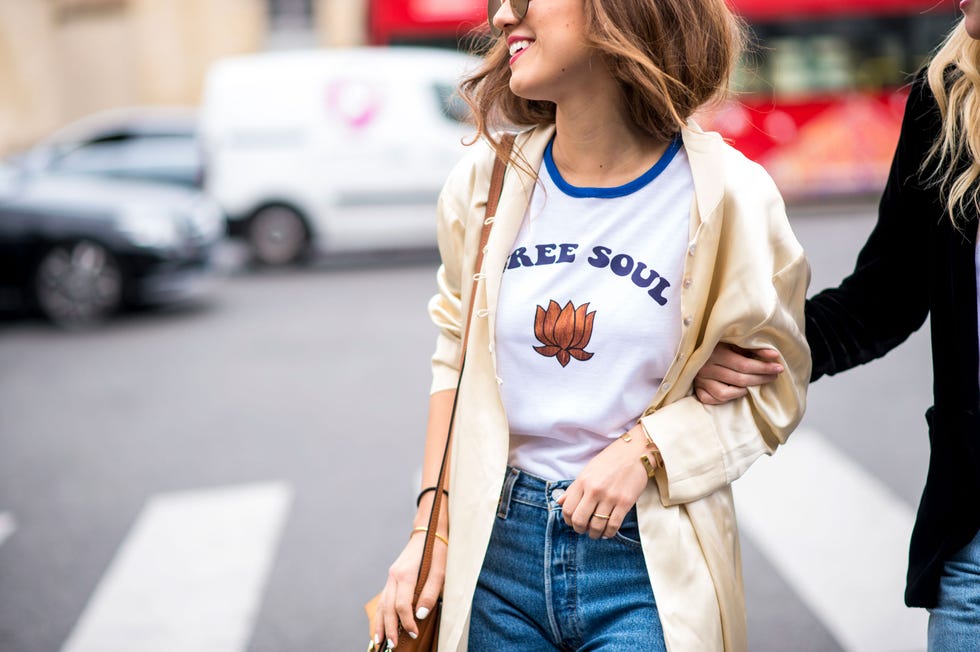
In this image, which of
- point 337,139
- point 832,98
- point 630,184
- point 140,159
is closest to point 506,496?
point 630,184

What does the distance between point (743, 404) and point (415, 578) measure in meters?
0.63

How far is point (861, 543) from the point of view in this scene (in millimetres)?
4242

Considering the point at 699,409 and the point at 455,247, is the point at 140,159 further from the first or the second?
the point at 699,409

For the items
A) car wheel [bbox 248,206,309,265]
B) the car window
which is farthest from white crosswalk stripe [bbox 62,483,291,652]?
the car window

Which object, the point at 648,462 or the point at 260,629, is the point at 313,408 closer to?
the point at 260,629

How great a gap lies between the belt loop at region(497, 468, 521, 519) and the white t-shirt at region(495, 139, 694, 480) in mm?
27

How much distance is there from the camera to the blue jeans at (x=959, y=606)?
1705 millimetres

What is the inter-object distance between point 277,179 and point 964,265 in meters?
11.0

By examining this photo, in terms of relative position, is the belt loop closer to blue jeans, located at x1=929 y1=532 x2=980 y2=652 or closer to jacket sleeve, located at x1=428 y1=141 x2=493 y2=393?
jacket sleeve, located at x1=428 y1=141 x2=493 y2=393

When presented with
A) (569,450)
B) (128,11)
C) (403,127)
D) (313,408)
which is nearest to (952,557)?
(569,450)

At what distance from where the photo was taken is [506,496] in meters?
1.82

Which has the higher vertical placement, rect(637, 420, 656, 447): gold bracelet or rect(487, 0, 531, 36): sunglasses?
rect(487, 0, 531, 36): sunglasses

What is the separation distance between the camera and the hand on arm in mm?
1812

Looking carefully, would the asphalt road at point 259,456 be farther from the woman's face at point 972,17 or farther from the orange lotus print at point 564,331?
the woman's face at point 972,17
